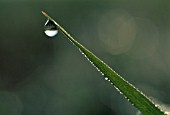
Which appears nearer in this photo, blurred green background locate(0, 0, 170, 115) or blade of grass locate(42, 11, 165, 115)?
blade of grass locate(42, 11, 165, 115)

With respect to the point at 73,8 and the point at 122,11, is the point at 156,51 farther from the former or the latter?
the point at 73,8

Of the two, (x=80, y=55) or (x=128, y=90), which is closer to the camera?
(x=128, y=90)

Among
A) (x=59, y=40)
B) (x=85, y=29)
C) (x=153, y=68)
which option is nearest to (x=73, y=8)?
(x=85, y=29)

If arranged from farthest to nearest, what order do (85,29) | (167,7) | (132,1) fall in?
1. (132,1)
2. (167,7)
3. (85,29)

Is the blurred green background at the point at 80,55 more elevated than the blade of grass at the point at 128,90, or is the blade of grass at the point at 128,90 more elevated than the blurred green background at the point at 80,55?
the blurred green background at the point at 80,55

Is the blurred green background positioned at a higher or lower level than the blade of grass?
higher

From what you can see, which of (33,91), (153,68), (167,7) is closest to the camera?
(33,91)

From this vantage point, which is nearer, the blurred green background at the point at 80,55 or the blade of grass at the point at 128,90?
the blade of grass at the point at 128,90

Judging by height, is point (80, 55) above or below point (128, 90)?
above
